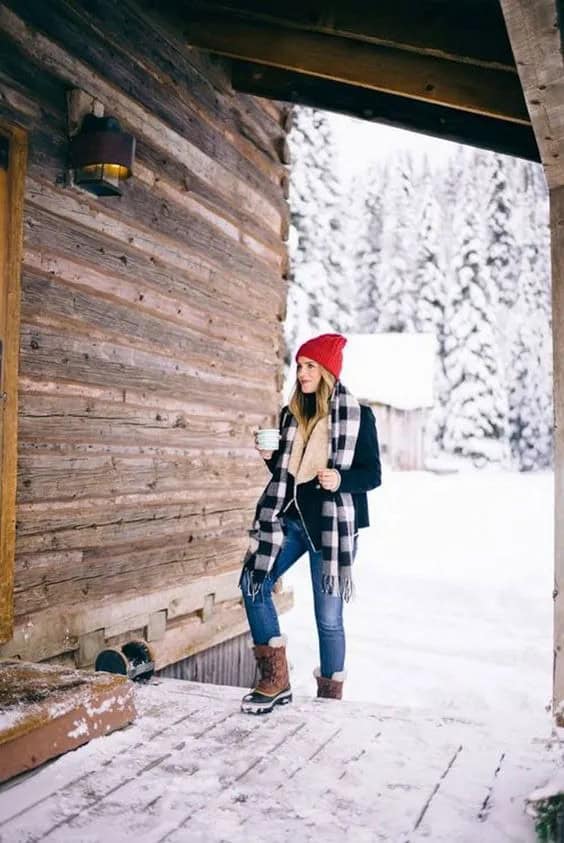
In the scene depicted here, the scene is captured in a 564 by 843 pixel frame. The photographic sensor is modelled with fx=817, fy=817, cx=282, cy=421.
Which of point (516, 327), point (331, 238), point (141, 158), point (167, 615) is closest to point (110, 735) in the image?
point (167, 615)

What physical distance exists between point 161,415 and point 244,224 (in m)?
2.20

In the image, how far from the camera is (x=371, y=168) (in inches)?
1885

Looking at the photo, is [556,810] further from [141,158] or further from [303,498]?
[141,158]

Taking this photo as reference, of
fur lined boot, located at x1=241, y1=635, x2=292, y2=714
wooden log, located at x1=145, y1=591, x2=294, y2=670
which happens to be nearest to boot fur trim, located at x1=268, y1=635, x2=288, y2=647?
fur lined boot, located at x1=241, y1=635, x2=292, y2=714

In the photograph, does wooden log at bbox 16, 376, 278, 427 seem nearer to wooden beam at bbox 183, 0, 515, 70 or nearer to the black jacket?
the black jacket

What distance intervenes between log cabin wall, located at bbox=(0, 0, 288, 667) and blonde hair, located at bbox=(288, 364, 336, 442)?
1398mm

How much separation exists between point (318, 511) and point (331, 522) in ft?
0.32

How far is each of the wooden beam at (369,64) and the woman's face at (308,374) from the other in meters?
1.90

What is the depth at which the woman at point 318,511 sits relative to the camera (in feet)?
14.2

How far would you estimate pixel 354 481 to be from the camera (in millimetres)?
4332

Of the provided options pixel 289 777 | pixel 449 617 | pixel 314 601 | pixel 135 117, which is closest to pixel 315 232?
pixel 449 617

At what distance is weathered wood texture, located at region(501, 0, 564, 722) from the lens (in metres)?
2.99

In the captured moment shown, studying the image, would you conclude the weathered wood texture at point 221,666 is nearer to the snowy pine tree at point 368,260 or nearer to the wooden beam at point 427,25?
the wooden beam at point 427,25

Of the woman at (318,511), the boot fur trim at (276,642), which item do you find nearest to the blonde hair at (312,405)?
the woman at (318,511)
